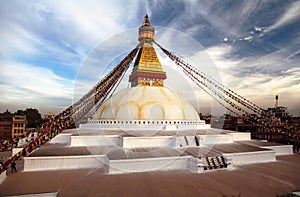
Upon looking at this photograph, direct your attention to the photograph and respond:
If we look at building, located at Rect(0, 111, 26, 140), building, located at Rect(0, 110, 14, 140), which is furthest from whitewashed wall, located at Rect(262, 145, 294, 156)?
building, located at Rect(0, 110, 14, 140)

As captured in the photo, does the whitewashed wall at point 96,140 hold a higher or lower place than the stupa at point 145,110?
lower

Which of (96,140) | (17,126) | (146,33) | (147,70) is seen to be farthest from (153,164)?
(17,126)

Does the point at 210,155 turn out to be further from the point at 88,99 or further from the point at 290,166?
the point at 88,99

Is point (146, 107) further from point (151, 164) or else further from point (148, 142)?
point (151, 164)

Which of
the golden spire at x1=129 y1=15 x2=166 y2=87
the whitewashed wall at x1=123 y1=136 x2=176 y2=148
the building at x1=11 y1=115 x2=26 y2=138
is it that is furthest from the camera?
the building at x1=11 y1=115 x2=26 y2=138

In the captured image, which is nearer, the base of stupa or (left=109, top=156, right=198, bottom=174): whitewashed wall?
(left=109, top=156, right=198, bottom=174): whitewashed wall

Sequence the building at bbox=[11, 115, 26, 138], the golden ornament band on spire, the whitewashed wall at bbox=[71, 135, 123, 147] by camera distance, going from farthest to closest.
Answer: the building at bbox=[11, 115, 26, 138]
the golden ornament band on spire
the whitewashed wall at bbox=[71, 135, 123, 147]

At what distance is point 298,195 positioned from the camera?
430cm

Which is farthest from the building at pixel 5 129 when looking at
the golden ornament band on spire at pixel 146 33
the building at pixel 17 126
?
the golden ornament band on spire at pixel 146 33

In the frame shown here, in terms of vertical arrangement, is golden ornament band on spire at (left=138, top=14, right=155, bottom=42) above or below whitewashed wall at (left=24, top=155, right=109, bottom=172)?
above

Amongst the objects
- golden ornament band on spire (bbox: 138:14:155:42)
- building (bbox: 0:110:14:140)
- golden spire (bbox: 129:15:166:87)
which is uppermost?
golden ornament band on spire (bbox: 138:14:155:42)

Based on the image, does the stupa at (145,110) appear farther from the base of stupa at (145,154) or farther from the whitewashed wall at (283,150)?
the whitewashed wall at (283,150)

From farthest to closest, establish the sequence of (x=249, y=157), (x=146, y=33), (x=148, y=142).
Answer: (x=146, y=33) → (x=148, y=142) → (x=249, y=157)

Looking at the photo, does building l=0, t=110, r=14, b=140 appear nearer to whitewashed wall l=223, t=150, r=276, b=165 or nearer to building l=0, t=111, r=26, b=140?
building l=0, t=111, r=26, b=140
